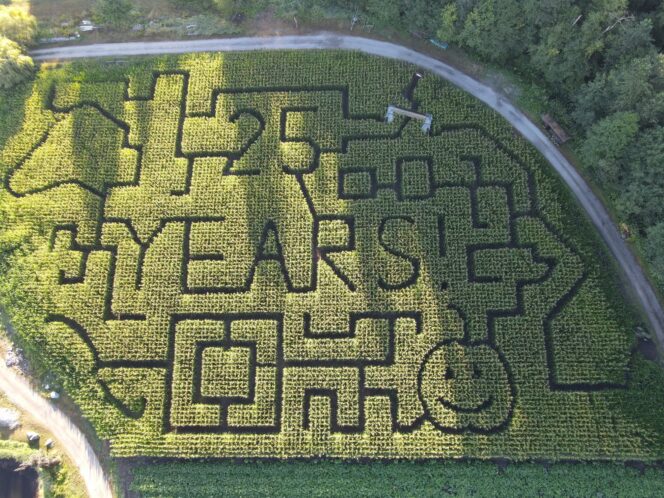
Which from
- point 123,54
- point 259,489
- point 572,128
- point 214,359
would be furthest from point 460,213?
point 123,54

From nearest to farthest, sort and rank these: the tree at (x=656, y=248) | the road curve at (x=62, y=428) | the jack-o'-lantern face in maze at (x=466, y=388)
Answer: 1. the tree at (x=656, y=248)
2. the jack-o'-lantern face in maze at (x=466, y=388)
3. the road curve at (x=62, y=428)

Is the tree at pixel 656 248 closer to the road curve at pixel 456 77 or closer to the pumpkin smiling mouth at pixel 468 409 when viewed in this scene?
the road curve at pixel 456 77

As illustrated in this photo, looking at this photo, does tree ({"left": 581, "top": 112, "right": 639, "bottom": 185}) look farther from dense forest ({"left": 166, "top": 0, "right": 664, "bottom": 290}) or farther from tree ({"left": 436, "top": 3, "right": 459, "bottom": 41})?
tree ({"left": 436, "top": 3, "right": 459, "bottom": 41})

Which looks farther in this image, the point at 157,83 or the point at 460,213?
the point at 157,83

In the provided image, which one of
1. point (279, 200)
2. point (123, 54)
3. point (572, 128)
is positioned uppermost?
point (123, 54)

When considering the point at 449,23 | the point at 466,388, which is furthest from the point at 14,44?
the point at 466,388

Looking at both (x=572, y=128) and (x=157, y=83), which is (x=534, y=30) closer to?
(x=572, y=128)

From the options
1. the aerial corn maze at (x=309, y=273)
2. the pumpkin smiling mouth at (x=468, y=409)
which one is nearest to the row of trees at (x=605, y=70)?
the aerial corn maze at (x=309, y=273)
